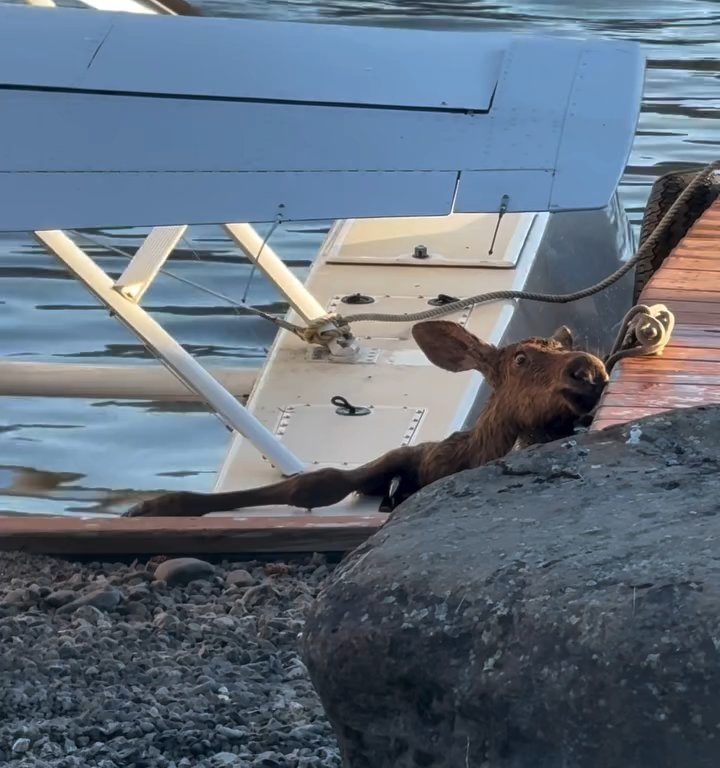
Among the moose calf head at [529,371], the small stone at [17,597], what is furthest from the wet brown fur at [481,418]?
the small stone at [17,597]

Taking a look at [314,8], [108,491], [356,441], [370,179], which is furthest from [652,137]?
[370,179]

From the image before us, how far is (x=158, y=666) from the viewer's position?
4023 mm

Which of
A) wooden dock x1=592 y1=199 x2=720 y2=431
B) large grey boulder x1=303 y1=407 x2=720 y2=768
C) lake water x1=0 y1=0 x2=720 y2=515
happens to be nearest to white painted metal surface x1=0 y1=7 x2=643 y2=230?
wooden dock x1=592 y1=199 x2=720 y2=431

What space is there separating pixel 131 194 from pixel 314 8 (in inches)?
674

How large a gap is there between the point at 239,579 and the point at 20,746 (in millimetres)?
1220

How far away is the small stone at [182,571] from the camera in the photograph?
15.4 feet

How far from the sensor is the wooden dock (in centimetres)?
383

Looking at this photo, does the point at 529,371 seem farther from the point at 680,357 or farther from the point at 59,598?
the point at 59,598

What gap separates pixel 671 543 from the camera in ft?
8.45

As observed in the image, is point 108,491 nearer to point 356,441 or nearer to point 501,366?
point 356,441

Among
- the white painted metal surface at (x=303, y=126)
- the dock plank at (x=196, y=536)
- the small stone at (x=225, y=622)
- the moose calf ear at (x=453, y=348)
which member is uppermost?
the moose calf ear at (x=453, y=348)

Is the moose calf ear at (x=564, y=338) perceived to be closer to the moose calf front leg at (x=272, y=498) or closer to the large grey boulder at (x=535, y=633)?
the moose calf front leg at (x=272, y=498)

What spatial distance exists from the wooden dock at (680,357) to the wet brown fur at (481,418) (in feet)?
0.83

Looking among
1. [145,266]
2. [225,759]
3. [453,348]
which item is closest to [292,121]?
[453,348]
